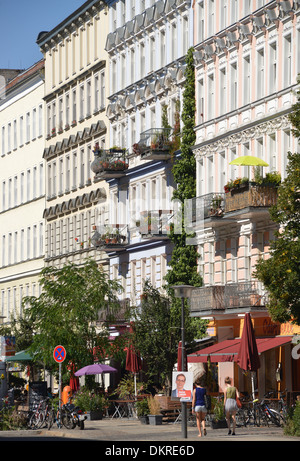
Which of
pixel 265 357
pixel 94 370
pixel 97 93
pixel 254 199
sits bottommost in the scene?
pixel 94 370

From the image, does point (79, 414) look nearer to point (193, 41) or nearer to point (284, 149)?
point (284, 149)

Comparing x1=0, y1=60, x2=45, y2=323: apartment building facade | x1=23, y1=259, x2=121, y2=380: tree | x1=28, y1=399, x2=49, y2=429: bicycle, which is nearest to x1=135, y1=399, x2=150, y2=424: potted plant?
x1=28, y1=399, x2=49, y2=429: bicycle

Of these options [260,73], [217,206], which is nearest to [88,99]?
[217,206]

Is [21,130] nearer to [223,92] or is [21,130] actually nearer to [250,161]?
[223,92]

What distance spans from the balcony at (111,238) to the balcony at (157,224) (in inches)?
232

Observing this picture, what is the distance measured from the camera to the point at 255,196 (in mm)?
50125

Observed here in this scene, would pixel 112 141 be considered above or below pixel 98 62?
below

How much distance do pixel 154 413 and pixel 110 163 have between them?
23.3 m

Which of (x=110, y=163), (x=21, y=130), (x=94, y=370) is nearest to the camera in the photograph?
(x=94, y=370)

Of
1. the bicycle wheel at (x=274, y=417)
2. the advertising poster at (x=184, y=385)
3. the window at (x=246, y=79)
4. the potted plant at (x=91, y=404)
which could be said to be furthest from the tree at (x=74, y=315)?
the advertising poster at (x=184, y=385)

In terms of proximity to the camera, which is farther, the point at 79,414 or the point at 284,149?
the point at 284,149
